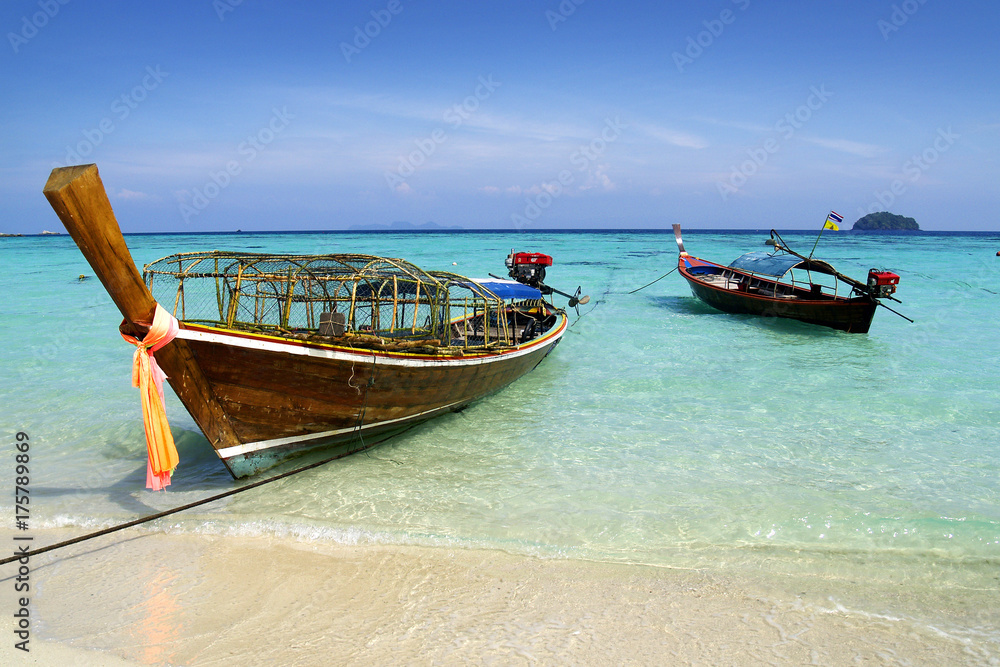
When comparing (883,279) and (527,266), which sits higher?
(883,279)

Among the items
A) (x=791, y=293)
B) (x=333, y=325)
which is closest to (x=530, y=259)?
(x=791, y=293)

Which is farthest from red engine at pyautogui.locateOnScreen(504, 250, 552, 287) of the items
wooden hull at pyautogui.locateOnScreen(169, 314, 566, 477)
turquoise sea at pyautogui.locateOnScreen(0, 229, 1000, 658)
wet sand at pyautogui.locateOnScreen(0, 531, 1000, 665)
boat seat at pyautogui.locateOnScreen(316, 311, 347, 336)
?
wet sand at pyautogui.locateOnScreen(0, 531, 1000, 665)

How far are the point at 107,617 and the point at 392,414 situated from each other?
12.9ft

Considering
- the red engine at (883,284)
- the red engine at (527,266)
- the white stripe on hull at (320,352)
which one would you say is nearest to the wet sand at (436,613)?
the white stripe on hull at (320,352)

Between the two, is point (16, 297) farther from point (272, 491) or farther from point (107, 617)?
point (107, 617)

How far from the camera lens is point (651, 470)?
7.88 meters

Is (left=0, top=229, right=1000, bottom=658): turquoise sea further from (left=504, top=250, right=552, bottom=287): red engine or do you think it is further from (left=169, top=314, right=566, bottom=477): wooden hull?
(left=504, top=250, right=552, bottom=287): red engine

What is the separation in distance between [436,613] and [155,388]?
3.21 metres

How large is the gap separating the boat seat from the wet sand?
8.96ft

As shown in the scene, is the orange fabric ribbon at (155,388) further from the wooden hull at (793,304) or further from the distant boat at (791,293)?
the wooden hull at (793,304)

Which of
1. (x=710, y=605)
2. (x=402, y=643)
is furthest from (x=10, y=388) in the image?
(x=710, y=605)

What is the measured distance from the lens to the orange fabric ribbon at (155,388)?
5.26 metres

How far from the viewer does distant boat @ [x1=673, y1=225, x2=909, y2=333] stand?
16062 mm

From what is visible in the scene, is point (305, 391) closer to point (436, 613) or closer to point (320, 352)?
point (320, 352)
